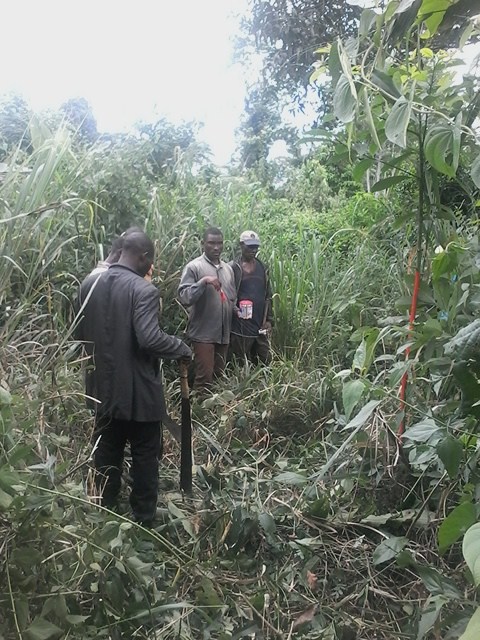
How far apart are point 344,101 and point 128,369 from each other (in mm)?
2015

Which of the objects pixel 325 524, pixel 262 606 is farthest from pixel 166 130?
pixel 262 606

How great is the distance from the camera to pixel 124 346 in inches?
123

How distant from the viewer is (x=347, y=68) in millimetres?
1408

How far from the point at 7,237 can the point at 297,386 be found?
2517 mm

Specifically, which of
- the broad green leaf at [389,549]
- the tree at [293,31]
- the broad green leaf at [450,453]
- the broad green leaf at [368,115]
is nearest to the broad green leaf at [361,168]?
the broad green leaf at [368,115]

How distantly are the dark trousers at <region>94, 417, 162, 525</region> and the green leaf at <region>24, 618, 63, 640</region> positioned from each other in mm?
1575

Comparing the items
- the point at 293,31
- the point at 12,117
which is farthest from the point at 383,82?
the point at 293,31

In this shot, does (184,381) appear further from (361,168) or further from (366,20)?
(366,20)

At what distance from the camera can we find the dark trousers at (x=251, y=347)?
510 centimetres

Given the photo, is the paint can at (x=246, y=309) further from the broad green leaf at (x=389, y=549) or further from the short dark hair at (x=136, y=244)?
the broad green leaf at (x=389, y=549)

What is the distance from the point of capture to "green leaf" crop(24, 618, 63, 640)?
149 centimetres

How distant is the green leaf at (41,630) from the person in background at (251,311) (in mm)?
3559

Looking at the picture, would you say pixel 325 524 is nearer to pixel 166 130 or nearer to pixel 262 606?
pixel 262 606

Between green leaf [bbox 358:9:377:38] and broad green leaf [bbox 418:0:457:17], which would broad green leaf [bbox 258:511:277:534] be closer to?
green leaf [bbox 358:9:377:38]
